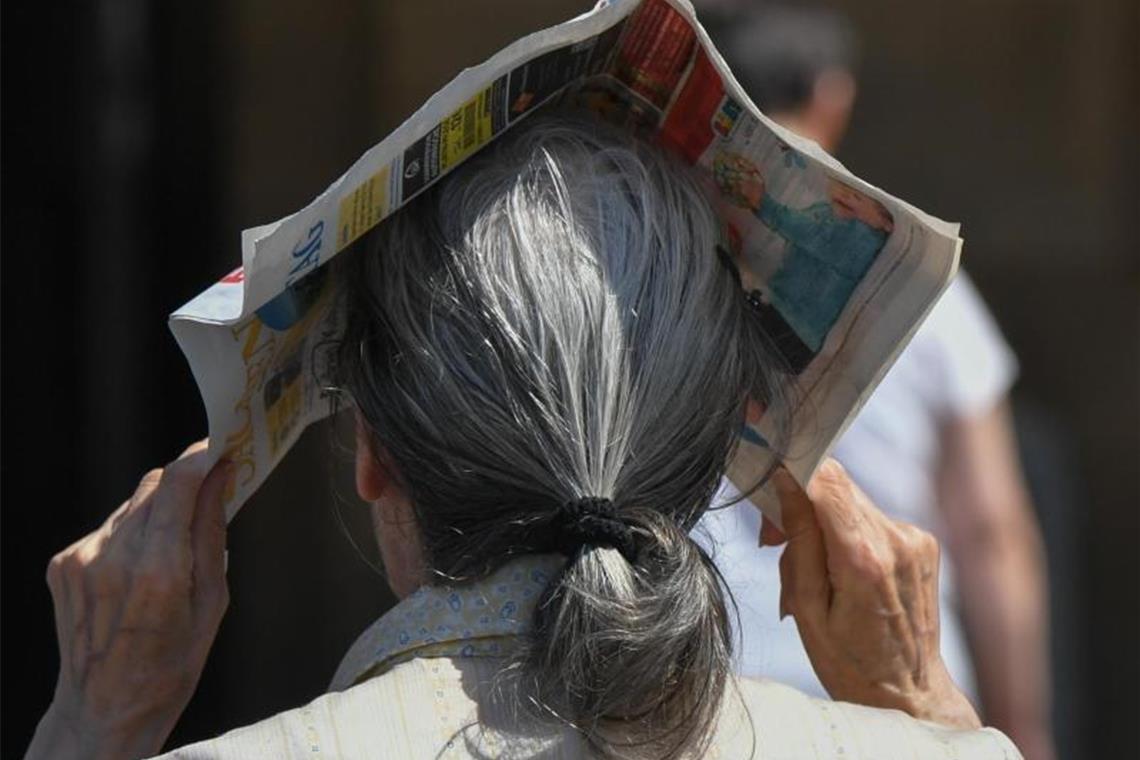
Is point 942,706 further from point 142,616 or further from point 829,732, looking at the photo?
point 142,616

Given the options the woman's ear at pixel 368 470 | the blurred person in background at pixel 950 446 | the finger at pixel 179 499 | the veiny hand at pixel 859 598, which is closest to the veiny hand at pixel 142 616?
the finger at pixel 179 499

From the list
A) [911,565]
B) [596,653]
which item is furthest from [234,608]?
[596,653]

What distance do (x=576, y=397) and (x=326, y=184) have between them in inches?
132

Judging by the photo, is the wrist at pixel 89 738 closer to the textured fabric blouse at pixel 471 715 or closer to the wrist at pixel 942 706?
the textured fabric blouse at pixel 471 715

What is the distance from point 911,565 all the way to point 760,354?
0.98 feet

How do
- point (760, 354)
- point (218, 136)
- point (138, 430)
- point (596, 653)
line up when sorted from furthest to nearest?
1. point (218, 136)
2. point (138, 430)
3. point (760, 354)
4. point (596, 653)

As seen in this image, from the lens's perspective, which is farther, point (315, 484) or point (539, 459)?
point (315, 484)

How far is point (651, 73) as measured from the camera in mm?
1557

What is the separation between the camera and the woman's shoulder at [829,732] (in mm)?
1387

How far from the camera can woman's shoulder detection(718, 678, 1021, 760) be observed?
139 centimetres

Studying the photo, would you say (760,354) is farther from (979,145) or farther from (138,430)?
(979,145)

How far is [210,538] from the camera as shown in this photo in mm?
1617

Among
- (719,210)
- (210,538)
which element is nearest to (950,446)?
(719,210)

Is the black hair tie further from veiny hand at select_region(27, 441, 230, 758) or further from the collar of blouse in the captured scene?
veiny hand at select_region(27, 441, 230, 758)
